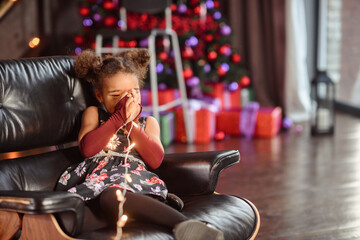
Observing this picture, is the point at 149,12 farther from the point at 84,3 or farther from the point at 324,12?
the point at 324,12

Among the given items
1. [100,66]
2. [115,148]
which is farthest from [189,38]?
[115,148]

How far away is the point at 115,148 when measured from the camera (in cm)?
201

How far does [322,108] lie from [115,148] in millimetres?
2643

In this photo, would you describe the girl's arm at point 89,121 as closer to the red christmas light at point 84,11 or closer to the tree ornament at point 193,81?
the tree ornament at point 193,81

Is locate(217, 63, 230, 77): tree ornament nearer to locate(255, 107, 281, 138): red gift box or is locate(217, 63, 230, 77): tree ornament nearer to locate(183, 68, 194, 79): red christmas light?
locate(183, 68, 194, 79): red christmas light

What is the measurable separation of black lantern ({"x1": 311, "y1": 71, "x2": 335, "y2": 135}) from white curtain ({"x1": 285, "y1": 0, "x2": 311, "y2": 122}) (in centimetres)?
56

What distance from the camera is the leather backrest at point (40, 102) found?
1909 mm

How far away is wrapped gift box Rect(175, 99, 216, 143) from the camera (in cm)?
408

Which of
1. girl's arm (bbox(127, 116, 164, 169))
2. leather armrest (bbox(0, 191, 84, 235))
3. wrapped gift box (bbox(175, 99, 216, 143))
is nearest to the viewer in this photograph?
leather armrest (bbox(0, 191, 84, 235))

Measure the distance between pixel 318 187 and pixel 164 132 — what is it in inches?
54.4

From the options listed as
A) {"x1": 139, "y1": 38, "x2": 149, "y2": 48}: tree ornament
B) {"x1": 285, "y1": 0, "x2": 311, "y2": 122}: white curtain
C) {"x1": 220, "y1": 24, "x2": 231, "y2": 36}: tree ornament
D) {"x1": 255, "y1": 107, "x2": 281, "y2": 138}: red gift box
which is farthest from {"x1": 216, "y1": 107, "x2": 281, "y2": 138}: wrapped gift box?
{"x1": 139, "y1": 38, "x2": 149, "y2": 48}: tree ornament

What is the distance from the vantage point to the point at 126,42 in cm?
432

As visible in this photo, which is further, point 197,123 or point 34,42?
point 34,42

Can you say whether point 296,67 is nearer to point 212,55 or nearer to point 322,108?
point 322,108
